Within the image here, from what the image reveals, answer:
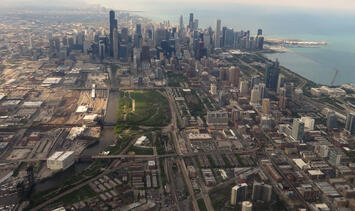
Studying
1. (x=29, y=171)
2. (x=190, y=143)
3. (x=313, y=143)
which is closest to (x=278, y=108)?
(x=313, y=143)

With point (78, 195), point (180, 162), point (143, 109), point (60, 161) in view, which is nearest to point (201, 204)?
point (180, 162)

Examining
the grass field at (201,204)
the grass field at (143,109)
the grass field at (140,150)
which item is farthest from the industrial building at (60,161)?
the grass field at (201,204)

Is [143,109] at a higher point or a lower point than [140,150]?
higher

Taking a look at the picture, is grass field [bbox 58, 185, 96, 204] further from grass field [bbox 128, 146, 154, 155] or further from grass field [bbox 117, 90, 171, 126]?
grass field [bbox 117, 90, 171, 126]

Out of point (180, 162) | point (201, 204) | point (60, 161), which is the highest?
point (60, 161)

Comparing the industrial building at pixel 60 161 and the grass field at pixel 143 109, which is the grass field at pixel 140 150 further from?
the grass field at pixel 143 109

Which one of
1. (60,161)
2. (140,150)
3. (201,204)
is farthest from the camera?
(140,150)

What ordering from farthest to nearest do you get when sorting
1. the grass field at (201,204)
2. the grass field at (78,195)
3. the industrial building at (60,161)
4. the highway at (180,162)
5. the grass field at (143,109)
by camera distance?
1. the grass field at (143,109)
2. the industrial building at (60,161)
3. the highway at (180,162)
4. the grass field at (78,195)
5. the grass field at (201,204)

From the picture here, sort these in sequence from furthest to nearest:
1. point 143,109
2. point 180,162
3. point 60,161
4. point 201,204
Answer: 1. point 143,109
2. point 180,162
3. point 60,161
4. point 201,204

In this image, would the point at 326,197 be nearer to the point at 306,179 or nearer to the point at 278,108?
the point at 306,179

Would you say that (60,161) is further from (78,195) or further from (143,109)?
(143,109)
